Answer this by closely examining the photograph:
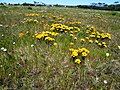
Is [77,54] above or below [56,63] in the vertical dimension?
above

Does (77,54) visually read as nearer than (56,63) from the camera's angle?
No

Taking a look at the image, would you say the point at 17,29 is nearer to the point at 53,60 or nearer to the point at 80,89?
the point at 53,60

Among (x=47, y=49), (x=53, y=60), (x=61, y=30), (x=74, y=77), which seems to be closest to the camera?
(x=74, y=77)

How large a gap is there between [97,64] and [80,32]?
10.4ft

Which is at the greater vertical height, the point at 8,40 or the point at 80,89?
the point at 8,40

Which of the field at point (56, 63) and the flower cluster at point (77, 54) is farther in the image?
the flower cluster at point (77, 54)

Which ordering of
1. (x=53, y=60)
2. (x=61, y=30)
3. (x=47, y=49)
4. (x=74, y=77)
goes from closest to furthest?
(x=74, y=77) → (x=53, y=60) → (x=47, y=49) → (x=61, y=30)

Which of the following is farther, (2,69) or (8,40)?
(8,40)

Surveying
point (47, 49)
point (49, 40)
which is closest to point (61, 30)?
point (49, 40)

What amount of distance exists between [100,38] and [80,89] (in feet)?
13.2

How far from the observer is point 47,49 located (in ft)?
24.7

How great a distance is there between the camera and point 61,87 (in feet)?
19.0

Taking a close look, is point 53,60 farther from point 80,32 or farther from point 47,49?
point 80,32

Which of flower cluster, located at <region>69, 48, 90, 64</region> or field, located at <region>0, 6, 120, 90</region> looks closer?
field, located at <region>0, 6, 120, 90</region>
